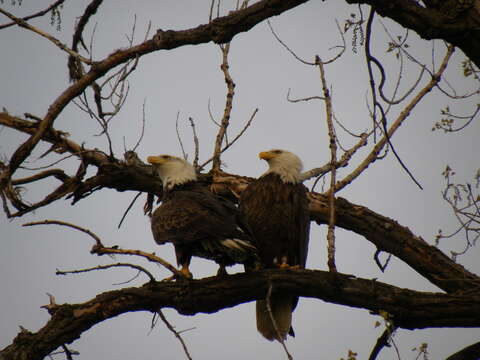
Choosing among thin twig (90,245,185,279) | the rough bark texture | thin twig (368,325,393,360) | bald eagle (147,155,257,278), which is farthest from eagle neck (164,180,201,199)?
thin twig (368,325,393,360)

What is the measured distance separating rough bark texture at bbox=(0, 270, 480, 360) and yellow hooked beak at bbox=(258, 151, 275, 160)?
2.46m

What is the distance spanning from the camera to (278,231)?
4953 mm

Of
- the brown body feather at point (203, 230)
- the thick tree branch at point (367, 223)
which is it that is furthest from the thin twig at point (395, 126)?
the brown body feather at point (203, 230)

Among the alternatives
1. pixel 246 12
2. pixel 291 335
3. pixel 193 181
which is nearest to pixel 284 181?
pixel 193 181

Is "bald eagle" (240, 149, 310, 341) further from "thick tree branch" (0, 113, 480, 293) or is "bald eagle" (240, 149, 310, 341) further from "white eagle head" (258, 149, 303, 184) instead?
"thick tree branch" (0, 113, 480, 293)

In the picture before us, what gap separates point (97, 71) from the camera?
10.3ft

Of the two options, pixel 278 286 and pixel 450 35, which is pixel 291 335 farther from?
pixel 450 35

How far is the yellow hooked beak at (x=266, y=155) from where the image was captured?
5812 millimetres

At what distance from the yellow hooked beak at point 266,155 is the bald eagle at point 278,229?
0.69 meters

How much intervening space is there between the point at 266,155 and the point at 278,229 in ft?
3.73

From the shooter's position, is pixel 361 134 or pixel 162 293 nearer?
pixel 162 293

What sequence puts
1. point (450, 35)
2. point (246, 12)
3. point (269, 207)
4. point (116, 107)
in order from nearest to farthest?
point (450, 35) < point (246, 12) < point (116, 107) < point (269, 207)

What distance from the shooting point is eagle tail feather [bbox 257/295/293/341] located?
4.93 metres

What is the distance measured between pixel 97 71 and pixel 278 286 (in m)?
1.64
